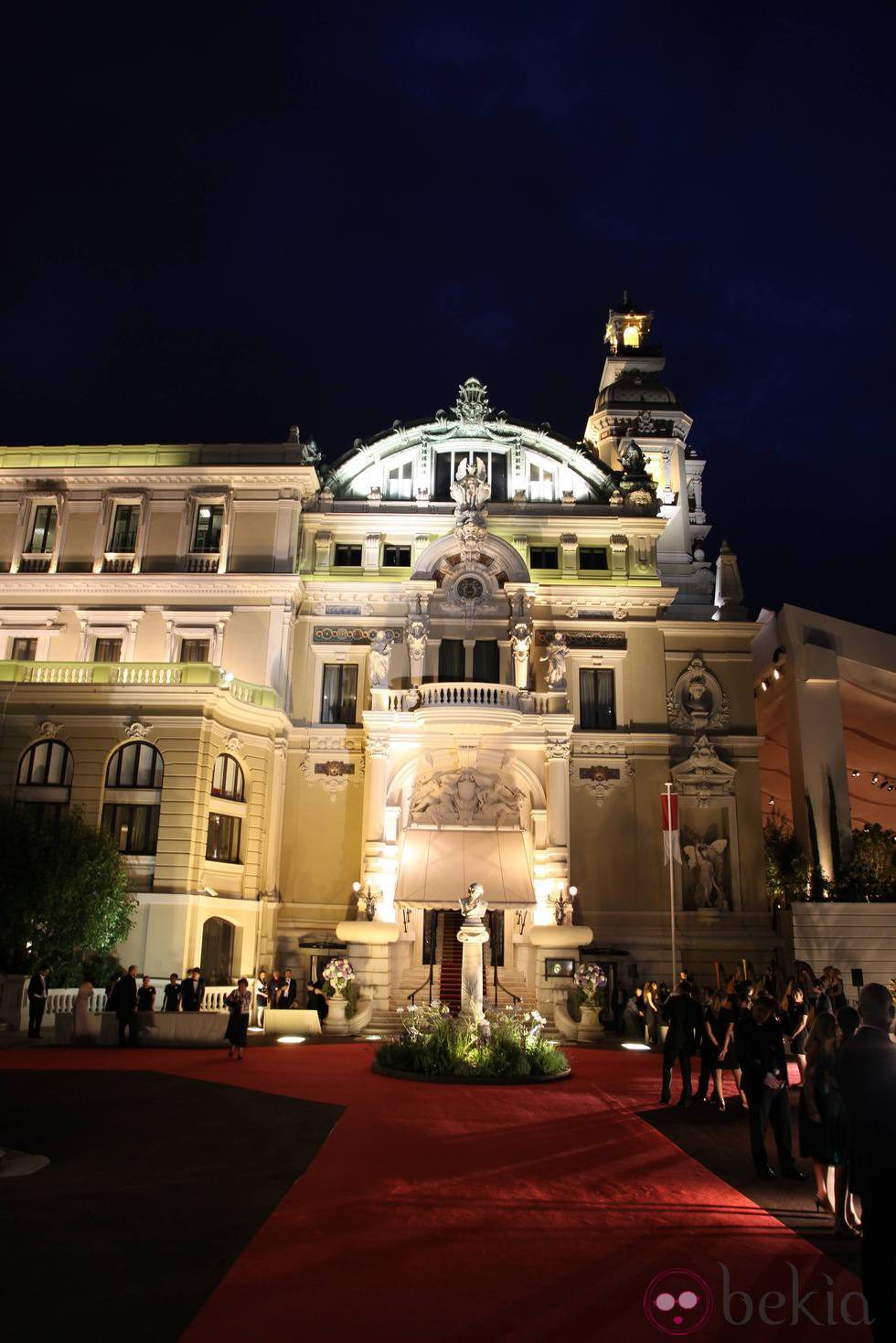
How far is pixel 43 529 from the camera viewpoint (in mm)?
38938

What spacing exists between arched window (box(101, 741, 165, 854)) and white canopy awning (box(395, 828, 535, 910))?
8.60 m

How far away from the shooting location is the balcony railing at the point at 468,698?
34.3 metres

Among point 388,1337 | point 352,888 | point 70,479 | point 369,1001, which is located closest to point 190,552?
point 70,479

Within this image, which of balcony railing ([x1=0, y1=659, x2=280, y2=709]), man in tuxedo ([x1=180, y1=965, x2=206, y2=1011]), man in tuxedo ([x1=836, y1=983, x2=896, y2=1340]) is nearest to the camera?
man in tuxedo ([x1=836, y1=983, x2=896, y2=1340])

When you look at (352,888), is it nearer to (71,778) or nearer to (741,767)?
(71,778)

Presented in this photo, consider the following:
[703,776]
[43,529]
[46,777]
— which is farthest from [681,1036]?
[43,529]

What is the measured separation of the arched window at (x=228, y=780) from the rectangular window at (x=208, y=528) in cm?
936

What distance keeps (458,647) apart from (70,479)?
17182 mm

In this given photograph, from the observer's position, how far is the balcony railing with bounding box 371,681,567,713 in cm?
3434

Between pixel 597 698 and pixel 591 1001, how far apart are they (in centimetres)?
1296

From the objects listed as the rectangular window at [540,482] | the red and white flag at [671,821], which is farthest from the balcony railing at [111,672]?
the rectangular window at [540,482]

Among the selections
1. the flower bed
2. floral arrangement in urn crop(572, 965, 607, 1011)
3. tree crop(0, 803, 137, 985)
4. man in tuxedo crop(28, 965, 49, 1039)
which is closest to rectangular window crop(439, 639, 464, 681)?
floral arrangement in urn crop(572, 965, 607, 1011)

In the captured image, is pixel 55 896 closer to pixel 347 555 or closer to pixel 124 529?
pixel 124 529

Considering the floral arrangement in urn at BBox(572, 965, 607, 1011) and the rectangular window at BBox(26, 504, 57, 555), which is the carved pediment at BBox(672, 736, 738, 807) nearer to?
the floral arrangement in urn at BBox(572, 965, 607, 1011)
